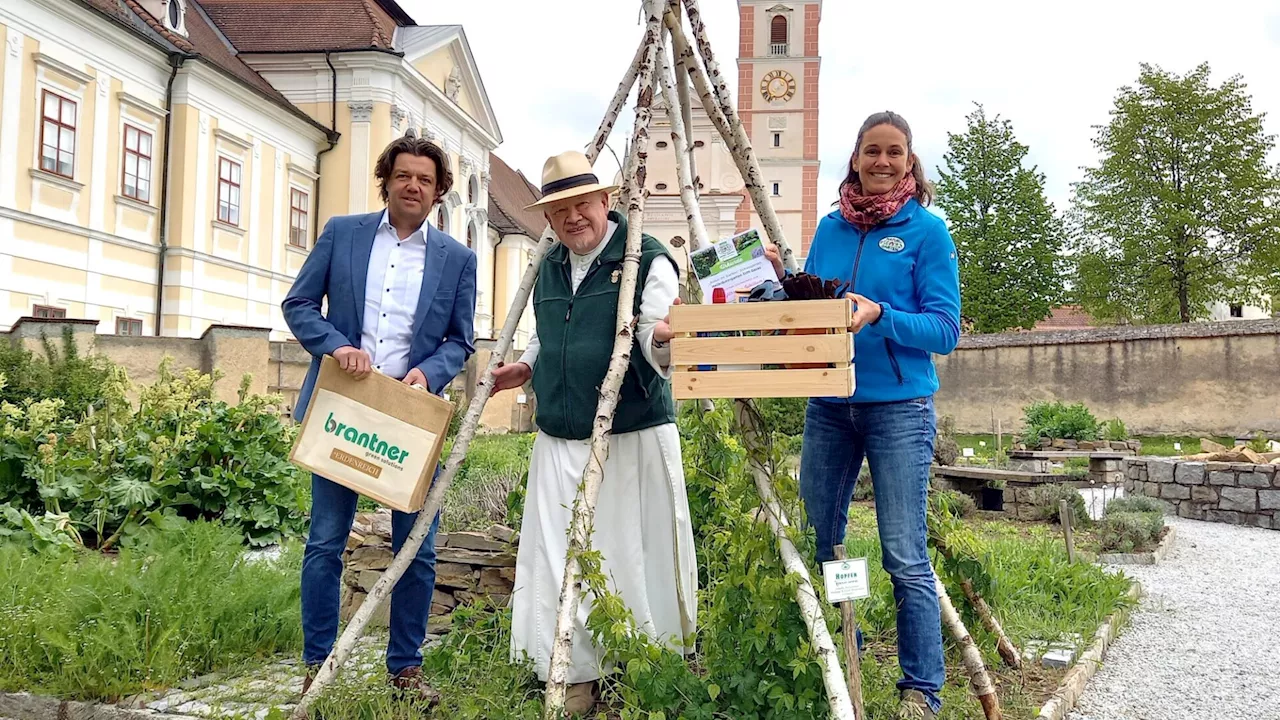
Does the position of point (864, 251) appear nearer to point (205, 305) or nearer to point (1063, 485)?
point (1063, 485)

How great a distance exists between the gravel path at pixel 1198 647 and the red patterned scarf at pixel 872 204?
2261mm

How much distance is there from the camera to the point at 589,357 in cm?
316

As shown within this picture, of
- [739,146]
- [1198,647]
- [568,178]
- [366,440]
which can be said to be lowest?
[1198,647]

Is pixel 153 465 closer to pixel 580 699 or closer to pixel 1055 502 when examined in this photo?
pixel 580 699

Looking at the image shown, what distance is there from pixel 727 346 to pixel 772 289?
0.87ft

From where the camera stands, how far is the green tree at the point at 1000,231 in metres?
29.8

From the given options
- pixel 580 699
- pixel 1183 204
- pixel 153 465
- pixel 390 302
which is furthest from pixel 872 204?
pixel 1183 204

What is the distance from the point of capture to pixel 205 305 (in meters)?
18.4

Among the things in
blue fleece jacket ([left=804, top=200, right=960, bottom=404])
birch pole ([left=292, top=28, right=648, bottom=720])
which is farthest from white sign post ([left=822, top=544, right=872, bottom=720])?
birch pole ([left=292, top=28, right=648, bottom=720])

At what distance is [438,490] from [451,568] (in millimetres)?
1357

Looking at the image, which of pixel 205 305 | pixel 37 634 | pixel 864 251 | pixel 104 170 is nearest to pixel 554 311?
pixel 864 251

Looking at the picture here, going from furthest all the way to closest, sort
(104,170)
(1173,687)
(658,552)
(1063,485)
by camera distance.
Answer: (104,170), (1063,485), (1173,687), (658,552)

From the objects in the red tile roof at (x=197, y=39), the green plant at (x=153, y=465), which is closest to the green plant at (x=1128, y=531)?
the green plant at (x=153, y=465)

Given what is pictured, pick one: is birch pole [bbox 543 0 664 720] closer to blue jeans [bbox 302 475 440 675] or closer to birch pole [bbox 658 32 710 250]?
birch pole [bbox 658 32 710 250]
